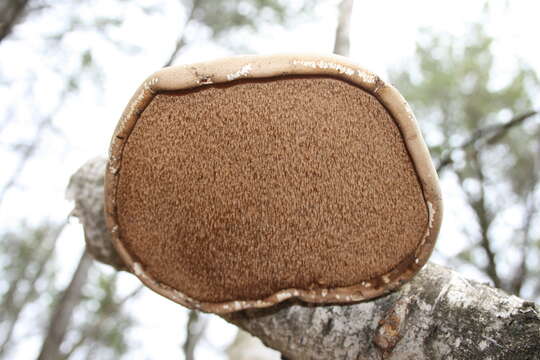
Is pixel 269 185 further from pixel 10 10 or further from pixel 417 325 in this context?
pixel 10 10

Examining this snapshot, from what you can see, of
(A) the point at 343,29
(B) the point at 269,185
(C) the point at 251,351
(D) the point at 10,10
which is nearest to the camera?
(B) the point at 269,185

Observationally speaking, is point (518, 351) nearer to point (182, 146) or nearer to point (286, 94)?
point (286, 94)

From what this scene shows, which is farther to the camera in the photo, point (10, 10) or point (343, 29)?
point (343, 29)

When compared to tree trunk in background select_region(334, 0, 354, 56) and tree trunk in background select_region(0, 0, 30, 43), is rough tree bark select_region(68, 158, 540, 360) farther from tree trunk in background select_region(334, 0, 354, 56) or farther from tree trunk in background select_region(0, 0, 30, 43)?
tree trunk in background select_region(0, 0, 30, 43)

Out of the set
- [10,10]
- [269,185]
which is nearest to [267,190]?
[269,185]

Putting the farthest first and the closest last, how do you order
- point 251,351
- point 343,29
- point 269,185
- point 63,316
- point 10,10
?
point 251,351, point 63,316, point 343,29, point 10,10, point 269,185

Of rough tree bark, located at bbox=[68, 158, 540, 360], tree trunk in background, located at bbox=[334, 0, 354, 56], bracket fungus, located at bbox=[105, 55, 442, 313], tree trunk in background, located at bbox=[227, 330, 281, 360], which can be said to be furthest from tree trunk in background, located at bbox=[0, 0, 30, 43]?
tree trunk in background, located at bbox=[227, 330, 281, 360]
